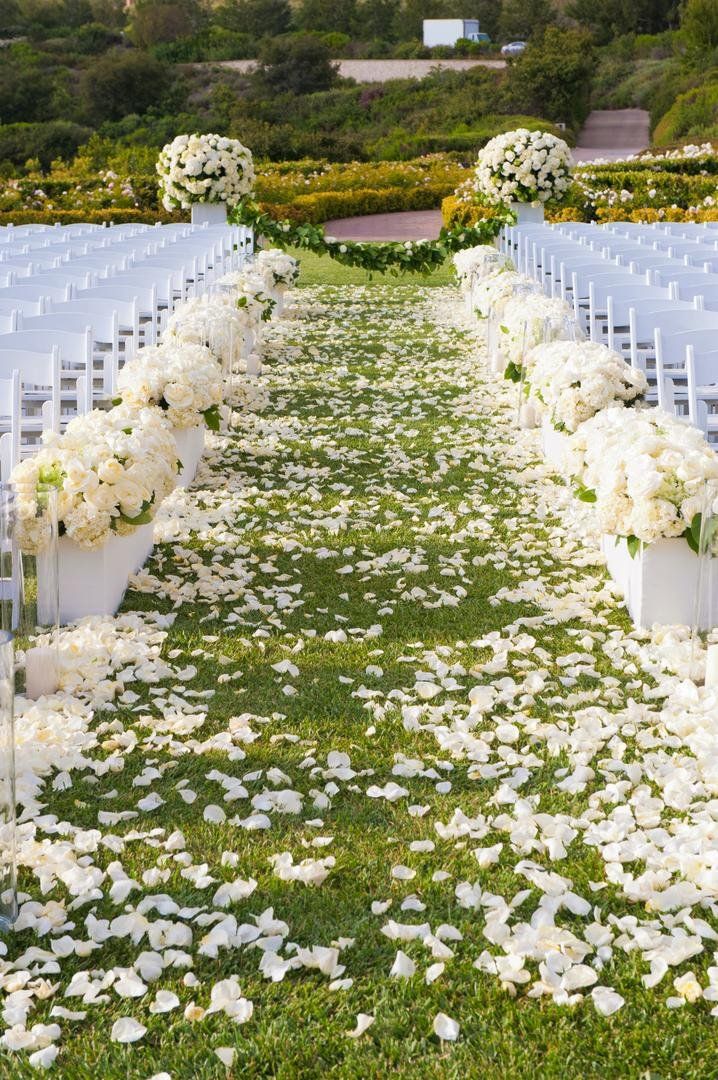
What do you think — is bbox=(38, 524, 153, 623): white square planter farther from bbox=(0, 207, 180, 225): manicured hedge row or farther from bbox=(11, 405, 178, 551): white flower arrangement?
bbox=(0, 207, 180, 225): manicured hedge row

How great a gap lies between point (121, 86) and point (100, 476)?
1888 inches

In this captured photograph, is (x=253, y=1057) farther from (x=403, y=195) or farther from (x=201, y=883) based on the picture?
(x=403, y=195)

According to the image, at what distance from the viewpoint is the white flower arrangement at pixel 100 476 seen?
182 inches

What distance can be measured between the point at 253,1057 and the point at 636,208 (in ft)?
66.2

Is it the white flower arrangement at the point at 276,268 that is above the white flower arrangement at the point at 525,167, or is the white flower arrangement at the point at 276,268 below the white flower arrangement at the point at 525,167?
below

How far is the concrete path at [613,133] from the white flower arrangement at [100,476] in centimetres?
3967

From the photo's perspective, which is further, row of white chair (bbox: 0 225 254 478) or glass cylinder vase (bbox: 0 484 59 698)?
row of white chair (bbox: 0 225 254 478)

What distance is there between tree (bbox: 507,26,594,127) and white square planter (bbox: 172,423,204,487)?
→ 1648 inches

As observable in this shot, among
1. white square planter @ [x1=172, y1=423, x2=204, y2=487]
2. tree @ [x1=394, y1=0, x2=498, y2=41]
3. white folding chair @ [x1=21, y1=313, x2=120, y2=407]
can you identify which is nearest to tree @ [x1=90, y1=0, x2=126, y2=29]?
tree @ [x1=394, y1=0, x2=498, y2=41]

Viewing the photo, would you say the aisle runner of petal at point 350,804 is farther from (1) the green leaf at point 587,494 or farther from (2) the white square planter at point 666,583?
(1) the green leaf at point 587,494

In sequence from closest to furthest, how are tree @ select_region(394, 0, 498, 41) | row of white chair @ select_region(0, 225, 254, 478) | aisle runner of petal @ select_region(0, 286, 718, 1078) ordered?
aisle runner of petal @ select_region(0, 286, 718, 1078), row of white chair @ select_region(0, 225, 254, 478), tree @ select_region(394, 0, 498, 41)

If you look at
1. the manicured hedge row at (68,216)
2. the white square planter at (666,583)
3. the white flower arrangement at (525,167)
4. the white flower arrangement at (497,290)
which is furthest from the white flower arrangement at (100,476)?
the manicured hedge row at (68,216)

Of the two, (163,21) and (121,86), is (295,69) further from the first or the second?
(163,21)

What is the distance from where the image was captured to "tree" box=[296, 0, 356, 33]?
62.0 m
